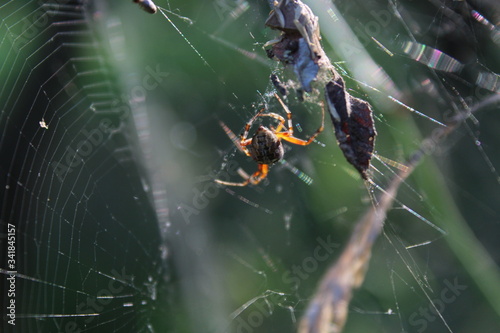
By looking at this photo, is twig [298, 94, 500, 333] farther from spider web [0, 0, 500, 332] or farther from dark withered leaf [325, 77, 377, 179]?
spider web [0, 0, 500, 332]

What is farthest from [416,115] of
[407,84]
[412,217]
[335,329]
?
[335,329]

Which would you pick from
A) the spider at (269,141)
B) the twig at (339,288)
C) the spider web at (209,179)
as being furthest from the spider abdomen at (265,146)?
the twig at (339,288)

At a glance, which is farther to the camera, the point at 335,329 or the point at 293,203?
the point at 293,203

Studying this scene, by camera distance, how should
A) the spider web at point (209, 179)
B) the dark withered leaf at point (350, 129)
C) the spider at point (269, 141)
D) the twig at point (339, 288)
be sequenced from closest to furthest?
the twig at point (339, 288), the dark withered leaf at point (350, 129), the spider at point (269, 141), the spider web at point (209, 179)

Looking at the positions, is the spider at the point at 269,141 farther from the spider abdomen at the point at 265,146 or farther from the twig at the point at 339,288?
the twig at the point at 339,288

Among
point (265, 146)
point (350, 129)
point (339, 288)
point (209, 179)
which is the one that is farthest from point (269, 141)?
point (339, 288)

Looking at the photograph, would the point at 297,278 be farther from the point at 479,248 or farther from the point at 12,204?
the point at 12,204
